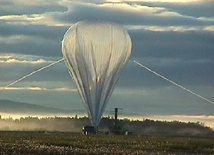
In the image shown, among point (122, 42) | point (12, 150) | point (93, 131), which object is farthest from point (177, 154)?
point (93, 131)

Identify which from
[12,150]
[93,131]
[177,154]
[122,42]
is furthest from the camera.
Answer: [93,131]

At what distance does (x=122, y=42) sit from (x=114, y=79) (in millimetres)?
5103

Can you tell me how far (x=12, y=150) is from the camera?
60750 mm

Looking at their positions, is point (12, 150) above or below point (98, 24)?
below

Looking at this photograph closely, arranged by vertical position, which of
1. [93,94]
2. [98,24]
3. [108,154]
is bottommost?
[108,154]

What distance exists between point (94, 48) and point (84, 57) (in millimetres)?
1899

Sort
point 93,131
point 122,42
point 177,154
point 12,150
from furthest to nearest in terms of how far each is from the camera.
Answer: point 93,131
point 122,42
point 177,154
point 12,150

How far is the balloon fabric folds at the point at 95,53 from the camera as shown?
123m

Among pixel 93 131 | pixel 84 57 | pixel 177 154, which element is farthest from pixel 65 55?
pixel 177 154

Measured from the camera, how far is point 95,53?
125 meters

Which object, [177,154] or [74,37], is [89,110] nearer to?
[74,37]

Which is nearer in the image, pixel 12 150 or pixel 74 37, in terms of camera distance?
pixel 12 150

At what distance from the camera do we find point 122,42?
123m

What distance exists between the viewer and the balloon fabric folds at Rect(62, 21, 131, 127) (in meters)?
123
